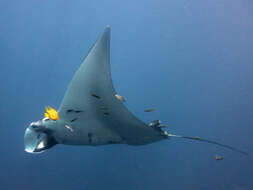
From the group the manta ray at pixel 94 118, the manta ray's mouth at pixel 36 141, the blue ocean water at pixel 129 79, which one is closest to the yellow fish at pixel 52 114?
the manta ray at pixel 94 118

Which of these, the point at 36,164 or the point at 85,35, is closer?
the point at 36,164

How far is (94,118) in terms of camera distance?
8.88ft

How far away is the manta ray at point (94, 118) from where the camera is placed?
8.04 feet

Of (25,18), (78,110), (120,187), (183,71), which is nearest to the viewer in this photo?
(78,110)

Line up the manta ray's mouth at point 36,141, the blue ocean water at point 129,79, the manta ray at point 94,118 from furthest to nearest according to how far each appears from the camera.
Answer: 1. the blue ocean water at point 129,79
2. the manta ray's mouth at point 36,141
3. the manta ray at point 94,118

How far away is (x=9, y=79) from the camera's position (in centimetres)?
672

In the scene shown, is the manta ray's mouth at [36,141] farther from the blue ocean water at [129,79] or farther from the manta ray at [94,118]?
the blue ocean water at [129,79]

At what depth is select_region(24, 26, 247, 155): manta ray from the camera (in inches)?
96.4

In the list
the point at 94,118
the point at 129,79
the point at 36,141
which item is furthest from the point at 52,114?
the point at 129,79

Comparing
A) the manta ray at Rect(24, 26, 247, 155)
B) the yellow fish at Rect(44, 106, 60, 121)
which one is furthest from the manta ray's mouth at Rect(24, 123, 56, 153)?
the yellow fish at Rect(44, 106, 60, 121)

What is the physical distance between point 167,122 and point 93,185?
2795 millimetres

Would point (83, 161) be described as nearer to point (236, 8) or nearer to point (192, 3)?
point (192, 3)

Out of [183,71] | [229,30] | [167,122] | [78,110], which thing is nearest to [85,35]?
[183,71]

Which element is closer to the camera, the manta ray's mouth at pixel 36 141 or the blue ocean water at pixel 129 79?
the manta ray's mouth at pixel 36 141
